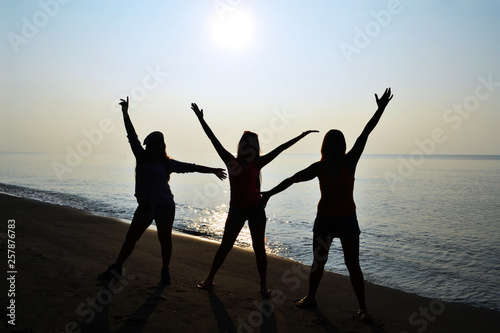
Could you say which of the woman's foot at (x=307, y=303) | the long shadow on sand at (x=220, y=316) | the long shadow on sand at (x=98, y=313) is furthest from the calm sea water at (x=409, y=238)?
the long shadow on sand at (x=98, y=313)

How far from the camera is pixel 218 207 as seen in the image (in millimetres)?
19984

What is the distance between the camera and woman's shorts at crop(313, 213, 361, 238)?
4.22 m

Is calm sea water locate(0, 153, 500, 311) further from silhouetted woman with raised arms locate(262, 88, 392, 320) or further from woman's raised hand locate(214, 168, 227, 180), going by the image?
woman's raised hand locate(214, 168, 227, 180)

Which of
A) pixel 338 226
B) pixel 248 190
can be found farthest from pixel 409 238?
pixel 248 190

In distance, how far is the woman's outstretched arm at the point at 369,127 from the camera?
4.16 metres

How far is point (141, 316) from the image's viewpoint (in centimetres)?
400

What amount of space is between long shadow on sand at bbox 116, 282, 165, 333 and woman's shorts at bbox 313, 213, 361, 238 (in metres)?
2.28

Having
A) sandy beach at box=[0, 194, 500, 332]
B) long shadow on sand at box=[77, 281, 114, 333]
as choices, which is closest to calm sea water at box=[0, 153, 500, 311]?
sandy beach at box=[0, 194, 500, 332]

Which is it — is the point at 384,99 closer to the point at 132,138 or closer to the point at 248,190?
the point at 248,190

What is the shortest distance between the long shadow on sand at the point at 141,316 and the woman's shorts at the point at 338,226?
228cm

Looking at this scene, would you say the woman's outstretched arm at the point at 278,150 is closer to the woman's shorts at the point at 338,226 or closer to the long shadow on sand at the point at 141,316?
the woman's shorts at the point at 338,226

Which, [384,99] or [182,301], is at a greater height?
[384,99]

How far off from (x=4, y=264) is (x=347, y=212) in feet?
17.1

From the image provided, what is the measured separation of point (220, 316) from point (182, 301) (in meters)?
0.64
